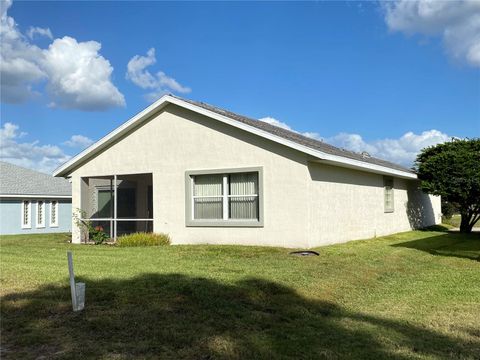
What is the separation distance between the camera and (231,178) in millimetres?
15672

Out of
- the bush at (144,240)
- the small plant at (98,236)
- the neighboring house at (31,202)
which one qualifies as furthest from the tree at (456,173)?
the neighboring house at (31,202)

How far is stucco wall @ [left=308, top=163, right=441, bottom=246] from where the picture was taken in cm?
1492

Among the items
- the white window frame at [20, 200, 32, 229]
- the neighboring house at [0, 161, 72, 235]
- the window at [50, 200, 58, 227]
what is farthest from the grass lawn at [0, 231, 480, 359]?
the window at [50, 200, 58, 227]

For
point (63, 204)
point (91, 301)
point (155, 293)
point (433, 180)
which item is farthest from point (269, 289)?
point (63, 204)

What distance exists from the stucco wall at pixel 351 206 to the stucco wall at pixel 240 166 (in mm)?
32

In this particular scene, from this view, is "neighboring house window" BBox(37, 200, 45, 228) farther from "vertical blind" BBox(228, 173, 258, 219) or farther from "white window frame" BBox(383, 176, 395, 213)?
"white window frame" BBox(383, 176, 395, 213)

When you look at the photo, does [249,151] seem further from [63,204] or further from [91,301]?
[63,204]

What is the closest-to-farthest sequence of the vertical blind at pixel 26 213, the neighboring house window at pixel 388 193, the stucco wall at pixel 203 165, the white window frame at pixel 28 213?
the stucco wall at pixel 203 165 < the neighboring house window at pixel 388 193 < the white window frame at pixel 28 213 < the vertical blind at pixel 26 213

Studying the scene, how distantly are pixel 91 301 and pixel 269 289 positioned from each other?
287cm

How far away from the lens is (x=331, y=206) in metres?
15.8

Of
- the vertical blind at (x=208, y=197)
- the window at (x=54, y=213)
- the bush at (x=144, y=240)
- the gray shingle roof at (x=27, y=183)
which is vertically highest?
the gray shingle roof at (x=27, y=183)

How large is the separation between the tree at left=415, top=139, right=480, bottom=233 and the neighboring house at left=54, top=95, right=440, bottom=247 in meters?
3.31

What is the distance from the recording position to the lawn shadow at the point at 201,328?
5.21 meters

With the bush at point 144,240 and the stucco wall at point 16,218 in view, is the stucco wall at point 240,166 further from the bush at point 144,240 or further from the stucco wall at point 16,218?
the stucco wall at point 16,218
